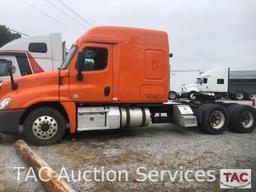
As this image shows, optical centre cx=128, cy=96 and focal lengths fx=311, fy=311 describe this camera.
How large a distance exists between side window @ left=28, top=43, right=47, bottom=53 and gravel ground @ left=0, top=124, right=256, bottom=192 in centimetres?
495

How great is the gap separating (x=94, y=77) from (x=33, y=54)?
553 cm

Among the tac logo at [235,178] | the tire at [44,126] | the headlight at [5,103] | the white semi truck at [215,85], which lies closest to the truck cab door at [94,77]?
the tire at [44,126]

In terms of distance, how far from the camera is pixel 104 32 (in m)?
8.16

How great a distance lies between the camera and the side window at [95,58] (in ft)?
26.2

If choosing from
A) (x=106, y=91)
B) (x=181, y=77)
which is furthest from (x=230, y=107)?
(x=181, y=77)

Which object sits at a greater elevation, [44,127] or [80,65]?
[80,65]

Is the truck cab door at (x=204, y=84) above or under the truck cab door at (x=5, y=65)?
under

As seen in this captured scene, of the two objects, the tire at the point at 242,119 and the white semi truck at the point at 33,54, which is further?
the white semi truck at the point at 33,54

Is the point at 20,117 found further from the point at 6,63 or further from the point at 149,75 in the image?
the point at 6,63

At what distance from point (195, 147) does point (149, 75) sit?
7.80ft

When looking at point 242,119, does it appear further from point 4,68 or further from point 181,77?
point 181,77

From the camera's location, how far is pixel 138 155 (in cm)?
654

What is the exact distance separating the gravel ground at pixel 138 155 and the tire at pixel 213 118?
9.5 inches

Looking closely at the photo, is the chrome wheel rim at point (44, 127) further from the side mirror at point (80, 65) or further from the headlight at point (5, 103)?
the side mirror at point (80, 65)
